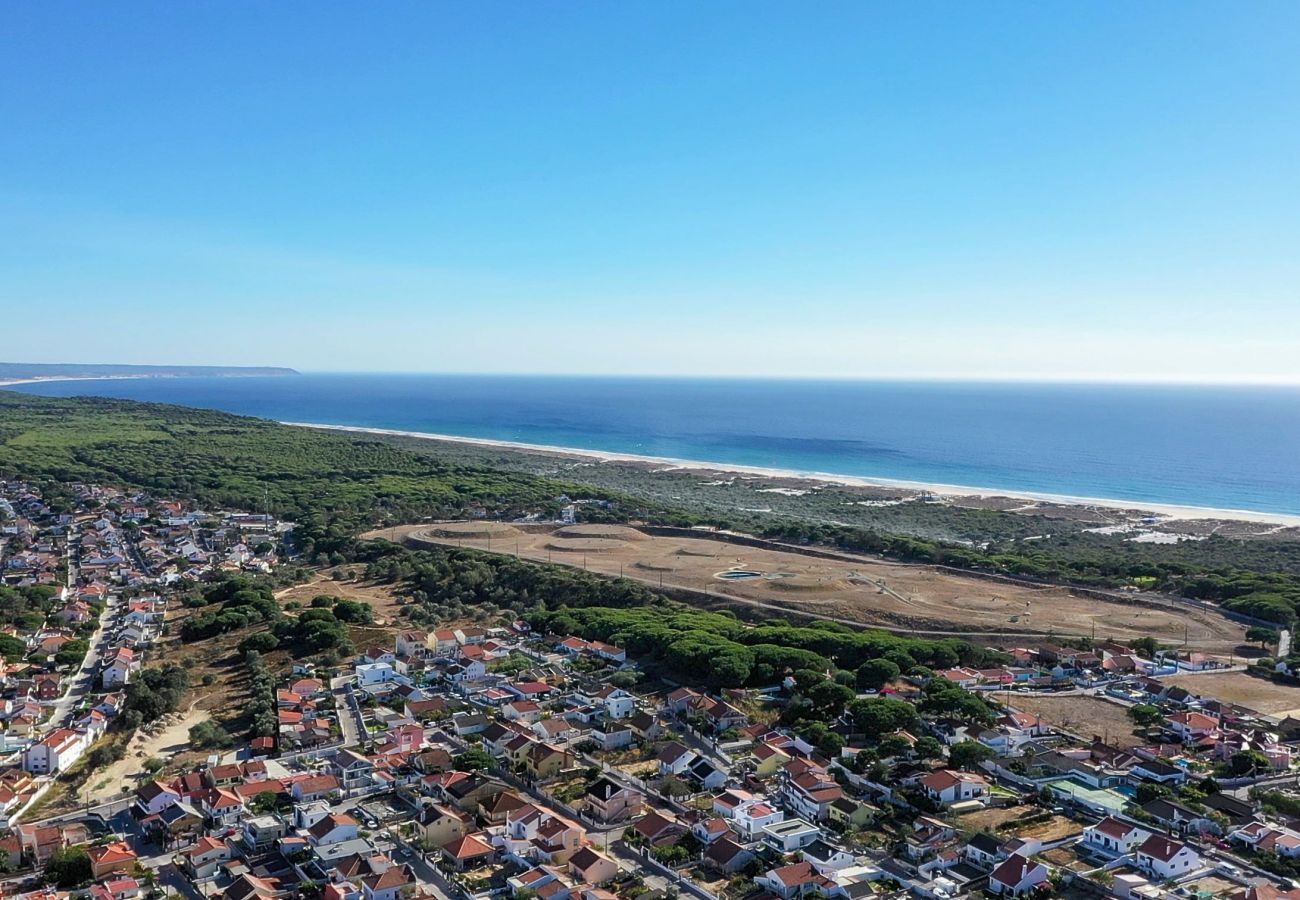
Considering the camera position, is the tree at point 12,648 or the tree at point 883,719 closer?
the tree at point 883,719

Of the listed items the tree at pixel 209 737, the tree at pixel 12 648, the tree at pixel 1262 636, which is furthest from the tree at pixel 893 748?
the tree at pixel 12 648

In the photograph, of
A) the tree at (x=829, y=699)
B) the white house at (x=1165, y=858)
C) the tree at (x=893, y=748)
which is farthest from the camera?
the tree at (x=829, y=699)

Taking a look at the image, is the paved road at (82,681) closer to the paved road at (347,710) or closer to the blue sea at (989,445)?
the paved road at (347,710)

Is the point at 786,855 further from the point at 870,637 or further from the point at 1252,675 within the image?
the point at 1252,675

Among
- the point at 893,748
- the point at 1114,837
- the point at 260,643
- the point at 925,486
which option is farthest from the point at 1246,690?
the point at 925,486

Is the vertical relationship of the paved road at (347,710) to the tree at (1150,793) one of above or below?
below

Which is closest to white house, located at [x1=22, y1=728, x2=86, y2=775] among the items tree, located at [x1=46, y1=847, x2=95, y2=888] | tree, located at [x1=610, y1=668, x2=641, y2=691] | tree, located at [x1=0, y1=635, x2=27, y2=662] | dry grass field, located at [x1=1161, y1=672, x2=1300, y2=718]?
tree, located at [x1=46, y1=847, x2=95, y2=888]

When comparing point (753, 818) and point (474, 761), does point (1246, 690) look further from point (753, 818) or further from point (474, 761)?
point (474, 761)
